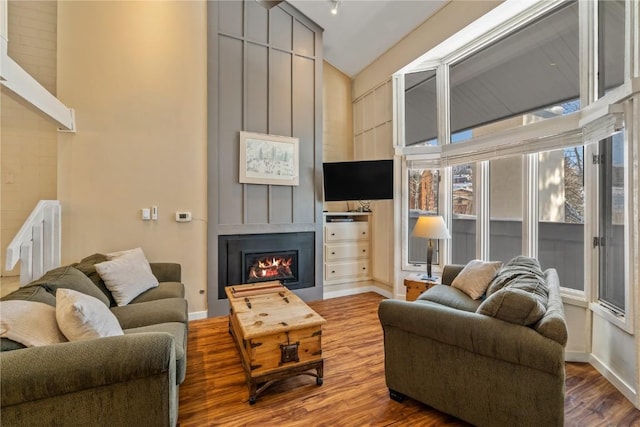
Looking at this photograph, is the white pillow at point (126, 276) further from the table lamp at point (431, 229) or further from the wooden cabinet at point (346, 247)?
the table lamp at point (431, 229)

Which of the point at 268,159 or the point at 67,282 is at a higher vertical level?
the point at 268,159

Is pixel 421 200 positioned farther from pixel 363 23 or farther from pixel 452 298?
pixel 363 23

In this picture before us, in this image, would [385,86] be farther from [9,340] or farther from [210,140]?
[9,340]

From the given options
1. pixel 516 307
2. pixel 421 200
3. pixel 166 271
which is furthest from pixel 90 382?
pixel 421 200

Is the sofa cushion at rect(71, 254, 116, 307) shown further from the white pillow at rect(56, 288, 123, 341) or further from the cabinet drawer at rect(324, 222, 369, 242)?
the cabinet drawer at rect(324, 222, 369, 242)

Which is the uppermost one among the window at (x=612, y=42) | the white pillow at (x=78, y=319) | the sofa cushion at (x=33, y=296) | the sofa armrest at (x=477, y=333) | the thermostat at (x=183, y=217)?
the window at (x=612, y=42)

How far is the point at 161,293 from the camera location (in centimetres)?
260

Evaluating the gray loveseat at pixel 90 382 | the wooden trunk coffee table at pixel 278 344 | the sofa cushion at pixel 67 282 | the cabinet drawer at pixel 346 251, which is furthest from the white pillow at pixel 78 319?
the cabinet drawer at pixel 346 251

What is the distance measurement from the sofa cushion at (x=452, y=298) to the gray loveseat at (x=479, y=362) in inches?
18.7

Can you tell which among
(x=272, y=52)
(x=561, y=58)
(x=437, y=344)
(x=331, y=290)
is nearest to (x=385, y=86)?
(x=272, y=52)

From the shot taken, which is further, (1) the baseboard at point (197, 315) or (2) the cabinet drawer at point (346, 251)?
(2) the cabinet drawer at point (346, 251)

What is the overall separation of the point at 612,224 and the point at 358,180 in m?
2.67

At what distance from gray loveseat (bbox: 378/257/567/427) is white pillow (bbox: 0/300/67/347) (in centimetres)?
186

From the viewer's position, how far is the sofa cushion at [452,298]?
234cm
